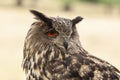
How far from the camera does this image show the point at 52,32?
6258mm

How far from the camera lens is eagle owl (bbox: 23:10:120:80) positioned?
6016 mm

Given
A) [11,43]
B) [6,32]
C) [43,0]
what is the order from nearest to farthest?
1. [11,43]
2. [6,32]
3. [43,0]

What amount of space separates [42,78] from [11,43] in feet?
57.6

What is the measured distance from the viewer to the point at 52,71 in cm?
614

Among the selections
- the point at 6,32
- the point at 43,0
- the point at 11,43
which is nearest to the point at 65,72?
the point at 11,43

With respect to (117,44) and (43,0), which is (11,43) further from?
(43,0)

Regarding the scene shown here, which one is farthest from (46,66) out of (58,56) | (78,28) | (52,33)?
(78,28)

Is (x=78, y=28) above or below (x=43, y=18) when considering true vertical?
below

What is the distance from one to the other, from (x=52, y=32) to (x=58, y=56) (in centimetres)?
27

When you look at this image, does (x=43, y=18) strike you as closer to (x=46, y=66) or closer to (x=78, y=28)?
(x=46, y=66)

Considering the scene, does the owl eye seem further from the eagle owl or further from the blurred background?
the blurred background

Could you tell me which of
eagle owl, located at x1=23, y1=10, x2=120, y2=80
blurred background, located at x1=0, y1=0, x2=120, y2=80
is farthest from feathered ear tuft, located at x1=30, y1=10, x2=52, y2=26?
blurred background, located at x1=0, y1=0, x2=120, y2=80

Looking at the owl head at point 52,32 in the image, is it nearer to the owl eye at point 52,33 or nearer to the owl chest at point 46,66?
the owl eye at point 52,33

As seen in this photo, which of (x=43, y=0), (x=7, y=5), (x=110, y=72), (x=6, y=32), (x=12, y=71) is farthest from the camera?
(x=43, y=0)
